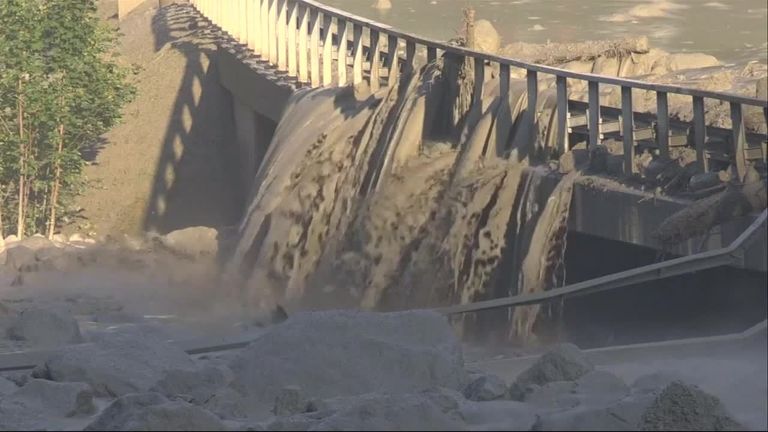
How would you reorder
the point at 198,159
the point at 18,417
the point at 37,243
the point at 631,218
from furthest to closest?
the point at 198,159
the point at 37,243
the point at 631,218
the point at 18,417

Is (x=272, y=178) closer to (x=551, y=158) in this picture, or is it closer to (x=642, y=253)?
(x=551, y=158)

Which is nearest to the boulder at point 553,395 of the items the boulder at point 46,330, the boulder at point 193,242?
the boulder at point 46,330

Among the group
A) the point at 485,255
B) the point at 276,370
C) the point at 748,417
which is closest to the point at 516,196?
the point at 485,255

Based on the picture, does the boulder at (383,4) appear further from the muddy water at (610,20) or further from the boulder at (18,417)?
the boulder at (18,417)

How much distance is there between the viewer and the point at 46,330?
1116cm

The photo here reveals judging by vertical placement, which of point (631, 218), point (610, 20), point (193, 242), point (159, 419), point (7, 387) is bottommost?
point (193, 242)

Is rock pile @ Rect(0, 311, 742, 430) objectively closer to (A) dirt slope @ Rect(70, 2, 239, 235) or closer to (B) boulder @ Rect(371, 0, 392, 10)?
(B) boulder @ Rect(371, 0, 392, 10)

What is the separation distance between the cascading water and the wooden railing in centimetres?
31

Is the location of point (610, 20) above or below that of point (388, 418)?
above

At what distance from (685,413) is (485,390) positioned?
131 cm

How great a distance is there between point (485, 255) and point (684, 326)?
263cm

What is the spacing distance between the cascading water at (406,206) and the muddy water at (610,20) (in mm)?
1865

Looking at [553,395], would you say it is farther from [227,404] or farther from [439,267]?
[439,267]

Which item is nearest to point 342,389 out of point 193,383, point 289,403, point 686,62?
point 289,403
